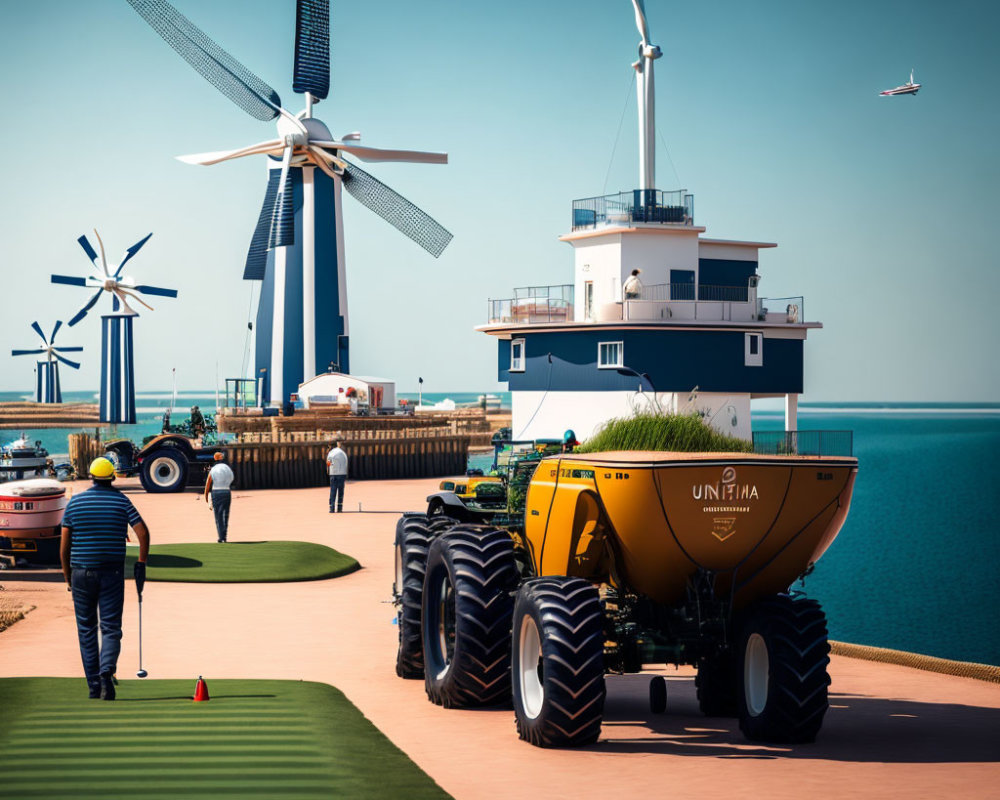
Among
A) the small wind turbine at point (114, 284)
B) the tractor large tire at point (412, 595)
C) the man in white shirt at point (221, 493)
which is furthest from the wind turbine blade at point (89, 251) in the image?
the tractor large tire at point (412, 595)

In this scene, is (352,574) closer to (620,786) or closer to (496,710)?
(496,710)

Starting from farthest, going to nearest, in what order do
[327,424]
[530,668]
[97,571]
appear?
[327,424]
[97,571]
[530,668]

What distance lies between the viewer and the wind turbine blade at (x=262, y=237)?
68.8m

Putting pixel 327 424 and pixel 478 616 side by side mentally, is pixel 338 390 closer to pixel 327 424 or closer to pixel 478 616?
pixel 327 424

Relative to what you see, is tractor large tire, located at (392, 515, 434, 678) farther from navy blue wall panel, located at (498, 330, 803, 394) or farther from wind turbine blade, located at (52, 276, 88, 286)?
wind turbine blade, located at (52, 276, 88, 286)

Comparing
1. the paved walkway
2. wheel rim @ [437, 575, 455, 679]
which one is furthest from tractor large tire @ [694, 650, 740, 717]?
wheel rim @ [437, 575, 455, 679]

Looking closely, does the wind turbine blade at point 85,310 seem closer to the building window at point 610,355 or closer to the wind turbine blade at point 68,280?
the wind turbine blade at point 68,280

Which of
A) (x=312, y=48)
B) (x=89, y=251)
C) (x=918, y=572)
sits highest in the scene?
(x=312, y=48)

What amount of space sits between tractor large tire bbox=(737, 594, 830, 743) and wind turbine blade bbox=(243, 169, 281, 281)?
59804 mm

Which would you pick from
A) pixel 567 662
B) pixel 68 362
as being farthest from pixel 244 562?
pixel 68 362

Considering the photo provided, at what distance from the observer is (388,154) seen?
7369 cm

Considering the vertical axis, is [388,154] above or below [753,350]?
above

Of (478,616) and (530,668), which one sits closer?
(530,668)

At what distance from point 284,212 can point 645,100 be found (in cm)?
2200
